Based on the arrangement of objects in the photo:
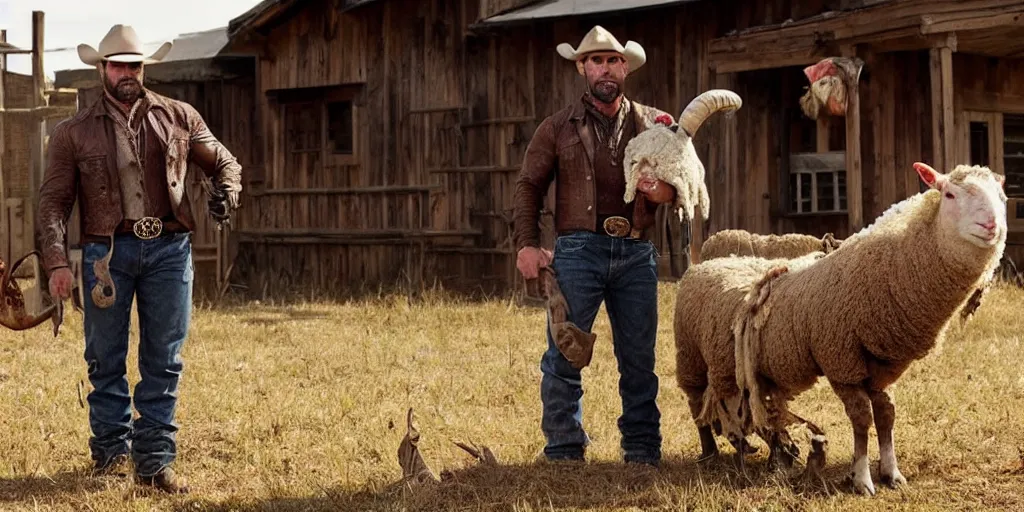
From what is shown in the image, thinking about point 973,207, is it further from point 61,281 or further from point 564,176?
point 61,281

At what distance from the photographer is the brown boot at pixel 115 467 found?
6.57 meters

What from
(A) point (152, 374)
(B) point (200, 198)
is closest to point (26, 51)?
(B) point (200, 198)

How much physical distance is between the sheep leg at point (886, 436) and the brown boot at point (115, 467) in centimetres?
392

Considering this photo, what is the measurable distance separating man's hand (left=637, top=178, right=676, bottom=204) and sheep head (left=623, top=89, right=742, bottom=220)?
0.9 inches

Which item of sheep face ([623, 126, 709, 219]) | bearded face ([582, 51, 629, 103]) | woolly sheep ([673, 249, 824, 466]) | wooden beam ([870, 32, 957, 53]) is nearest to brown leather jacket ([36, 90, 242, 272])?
bearded face ([582, 51, 629, 103])

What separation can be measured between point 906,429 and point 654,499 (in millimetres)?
2462

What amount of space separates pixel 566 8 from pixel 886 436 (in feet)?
33.5

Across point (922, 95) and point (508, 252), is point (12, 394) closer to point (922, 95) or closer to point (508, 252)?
point (508, 252)

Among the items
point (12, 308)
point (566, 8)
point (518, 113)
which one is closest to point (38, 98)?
point (518, 113)

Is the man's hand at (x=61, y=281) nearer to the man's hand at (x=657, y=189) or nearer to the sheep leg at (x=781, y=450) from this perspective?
the man's hand at (x=657, y=189)

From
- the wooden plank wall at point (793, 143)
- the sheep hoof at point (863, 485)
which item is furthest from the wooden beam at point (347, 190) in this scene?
the sheep hoof at point (863, 485)

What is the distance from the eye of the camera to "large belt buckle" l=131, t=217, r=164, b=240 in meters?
6.30

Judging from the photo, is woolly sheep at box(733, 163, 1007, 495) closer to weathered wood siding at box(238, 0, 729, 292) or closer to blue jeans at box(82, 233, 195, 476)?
blue jeans at box(82, 233, 195, 476)

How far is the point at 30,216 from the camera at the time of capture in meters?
14.5
